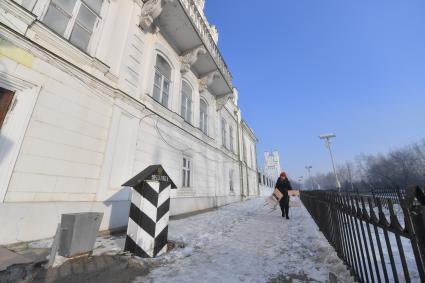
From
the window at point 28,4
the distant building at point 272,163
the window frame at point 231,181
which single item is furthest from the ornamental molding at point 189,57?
the distant building at point 272,163

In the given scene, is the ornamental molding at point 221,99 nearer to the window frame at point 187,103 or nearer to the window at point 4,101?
the window frame at point 187,103

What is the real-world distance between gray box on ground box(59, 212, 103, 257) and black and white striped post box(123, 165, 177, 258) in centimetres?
55

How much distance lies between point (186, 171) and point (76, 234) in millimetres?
5861

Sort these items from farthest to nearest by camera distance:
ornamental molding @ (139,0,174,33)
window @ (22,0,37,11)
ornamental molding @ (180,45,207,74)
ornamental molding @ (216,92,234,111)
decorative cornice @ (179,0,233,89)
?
ornamental molding @ (216,92,234,111), ornamental molding @ (180,45,207,74), decorative cornice @ (179,0,233,89), ornamental molding @ (139,0,174,33), window @ (22,0,37,11)

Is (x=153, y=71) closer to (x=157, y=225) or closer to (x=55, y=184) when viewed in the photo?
(x=55, y=184)

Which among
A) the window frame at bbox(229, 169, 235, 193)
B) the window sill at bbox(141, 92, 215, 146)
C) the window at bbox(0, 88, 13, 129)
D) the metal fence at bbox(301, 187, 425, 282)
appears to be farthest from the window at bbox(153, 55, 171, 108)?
the window frame at bbox(229, 169, 235, 193)

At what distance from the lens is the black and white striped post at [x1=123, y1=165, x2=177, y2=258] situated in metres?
3.21

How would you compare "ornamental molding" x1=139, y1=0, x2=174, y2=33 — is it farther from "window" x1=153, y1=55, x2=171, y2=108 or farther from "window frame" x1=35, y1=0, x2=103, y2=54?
"window" x1=153, y1=55, x2=171, y2=108

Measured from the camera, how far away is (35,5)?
4.16 metres

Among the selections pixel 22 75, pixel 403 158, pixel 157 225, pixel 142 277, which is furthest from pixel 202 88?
pixel 403 158

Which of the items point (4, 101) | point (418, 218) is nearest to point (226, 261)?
point (418, 218)

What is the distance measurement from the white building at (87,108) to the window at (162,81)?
48 mm

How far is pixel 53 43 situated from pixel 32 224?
11.8ft

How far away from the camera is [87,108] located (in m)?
4.78
